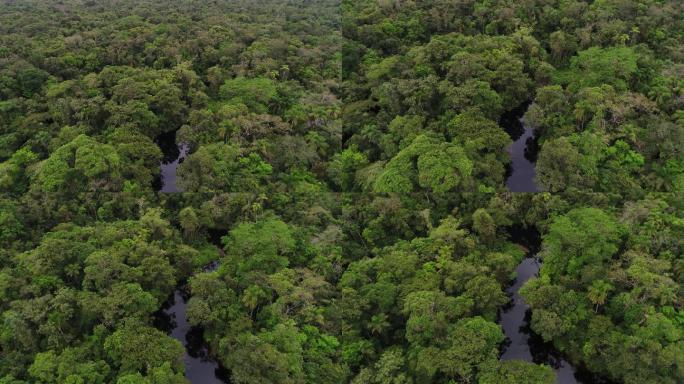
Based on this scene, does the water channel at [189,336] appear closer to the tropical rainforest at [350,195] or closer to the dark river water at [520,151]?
the tropical rainforest at [350,195]

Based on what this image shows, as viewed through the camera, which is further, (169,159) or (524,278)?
(169,159)

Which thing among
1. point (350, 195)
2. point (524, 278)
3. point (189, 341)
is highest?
point (350, 195)

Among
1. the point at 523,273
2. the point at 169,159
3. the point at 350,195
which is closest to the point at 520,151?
the point at 523,273

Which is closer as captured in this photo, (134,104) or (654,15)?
(134,104)

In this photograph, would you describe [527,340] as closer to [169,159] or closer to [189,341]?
[189,341]

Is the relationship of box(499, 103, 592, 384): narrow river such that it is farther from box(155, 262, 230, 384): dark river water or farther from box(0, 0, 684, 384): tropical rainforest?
box(155, 262, 230, 384): dark river water

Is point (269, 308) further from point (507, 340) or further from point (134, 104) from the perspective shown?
point (134, 104)

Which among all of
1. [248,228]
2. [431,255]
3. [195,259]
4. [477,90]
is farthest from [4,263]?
[477,90]

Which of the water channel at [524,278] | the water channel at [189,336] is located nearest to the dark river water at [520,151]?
the water channel at [524,278]
